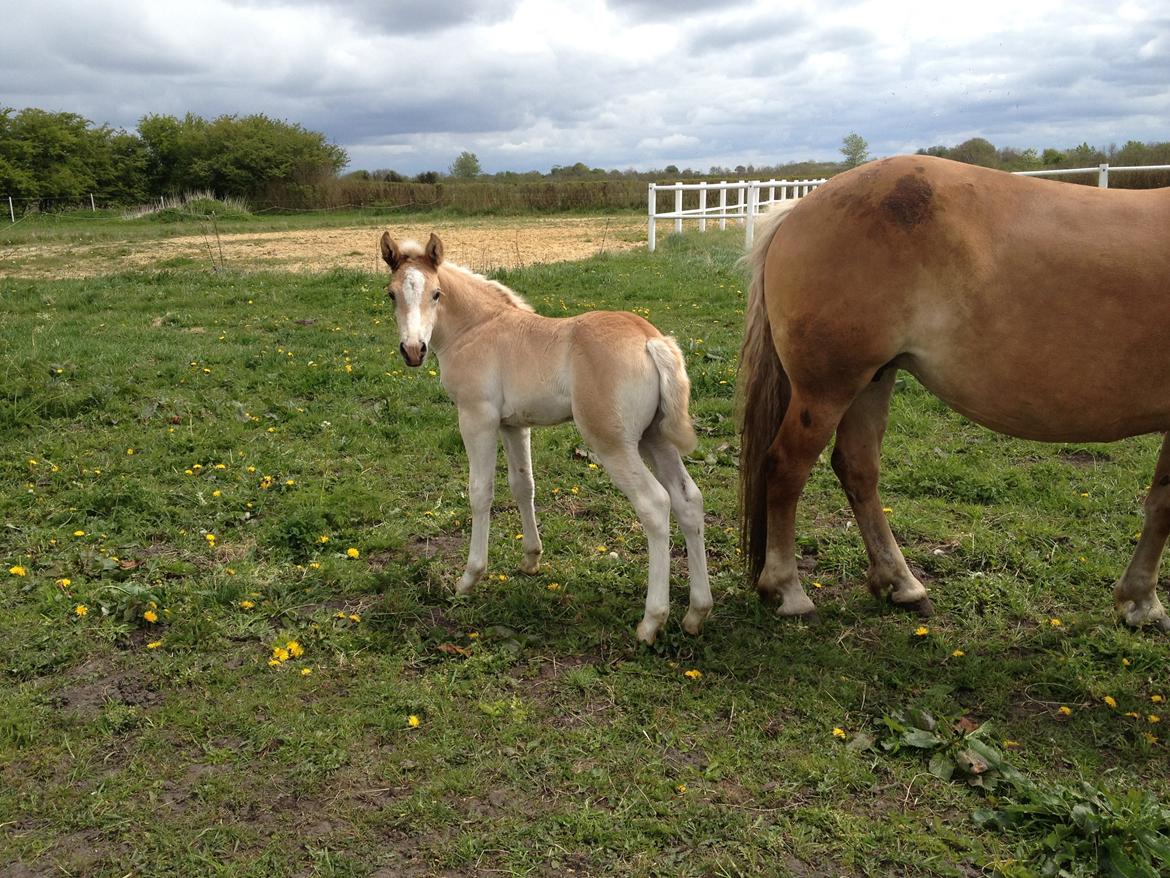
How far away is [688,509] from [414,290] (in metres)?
1.69

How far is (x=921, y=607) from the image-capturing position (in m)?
4.38

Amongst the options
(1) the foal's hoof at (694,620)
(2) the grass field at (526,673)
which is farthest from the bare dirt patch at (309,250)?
(1) the foal's hoof at (694,620)

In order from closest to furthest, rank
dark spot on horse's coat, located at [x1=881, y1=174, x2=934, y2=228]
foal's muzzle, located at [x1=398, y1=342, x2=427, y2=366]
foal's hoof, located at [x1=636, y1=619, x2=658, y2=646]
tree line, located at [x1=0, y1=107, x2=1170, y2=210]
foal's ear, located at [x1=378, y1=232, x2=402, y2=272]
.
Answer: dark spot on horse's coat, located at [x1=881, y1=174, x2=934, y2=228] < foal's muzzle, located at [x1=398, y1=342, x2=427, y2=366] < foal's hoof, located at [x1=636, y1=619, x2=658, y2=646] < foal's ear, located at [x1=378, y1=232, x2=402, y2=272] < tree line, located at [x1=0, y1=107, x2=1170, y2=210]

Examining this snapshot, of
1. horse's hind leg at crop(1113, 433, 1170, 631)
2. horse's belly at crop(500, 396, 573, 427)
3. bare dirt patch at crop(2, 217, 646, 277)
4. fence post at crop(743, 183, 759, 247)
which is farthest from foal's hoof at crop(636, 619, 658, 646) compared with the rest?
fence post at crop(743, 183, 759, 247)

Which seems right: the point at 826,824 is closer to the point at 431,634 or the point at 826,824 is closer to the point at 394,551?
the point at 431,634

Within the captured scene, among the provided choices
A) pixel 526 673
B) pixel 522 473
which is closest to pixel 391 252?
pixel 522 473

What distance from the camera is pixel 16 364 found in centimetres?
776

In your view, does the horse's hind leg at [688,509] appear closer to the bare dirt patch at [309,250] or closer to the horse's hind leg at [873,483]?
the horse's hind leg at [873,483]

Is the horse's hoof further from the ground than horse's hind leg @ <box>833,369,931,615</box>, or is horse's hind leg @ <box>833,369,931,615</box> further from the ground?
horse's hind leg @ <box>833,369,931,615</box>

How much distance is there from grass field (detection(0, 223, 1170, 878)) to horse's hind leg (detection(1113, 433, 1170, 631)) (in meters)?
0.15

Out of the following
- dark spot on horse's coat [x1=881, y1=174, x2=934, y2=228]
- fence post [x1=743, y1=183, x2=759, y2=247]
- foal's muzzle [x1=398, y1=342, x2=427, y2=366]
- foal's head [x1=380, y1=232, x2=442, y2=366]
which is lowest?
foal's muzzle [x1=398, y1=342, x2=427, y2=366]

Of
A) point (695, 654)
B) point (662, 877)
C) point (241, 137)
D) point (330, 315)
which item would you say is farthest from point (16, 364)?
point (241, 137)

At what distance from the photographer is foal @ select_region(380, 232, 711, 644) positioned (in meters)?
3.95

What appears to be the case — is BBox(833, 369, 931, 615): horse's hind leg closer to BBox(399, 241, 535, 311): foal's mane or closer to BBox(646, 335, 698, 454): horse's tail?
BBox(646, 335, 698, 454): horse's tail
